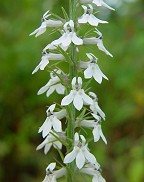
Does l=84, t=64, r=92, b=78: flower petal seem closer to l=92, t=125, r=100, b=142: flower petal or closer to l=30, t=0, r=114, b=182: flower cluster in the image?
l=30, t=0, r=114, b=182: flower cluster

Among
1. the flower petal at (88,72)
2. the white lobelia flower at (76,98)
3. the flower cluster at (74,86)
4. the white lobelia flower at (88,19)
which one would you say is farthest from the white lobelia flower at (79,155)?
the white lobelia flower at (88,19)

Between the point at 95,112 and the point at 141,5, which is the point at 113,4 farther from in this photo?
the point at 95,112

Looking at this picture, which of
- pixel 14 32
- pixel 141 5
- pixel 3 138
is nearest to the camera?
pixel 3 138

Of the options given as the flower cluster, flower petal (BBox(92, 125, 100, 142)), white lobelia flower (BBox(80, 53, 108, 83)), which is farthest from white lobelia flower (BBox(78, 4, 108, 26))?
flower petal (BBox(92, 125, 100, 142))

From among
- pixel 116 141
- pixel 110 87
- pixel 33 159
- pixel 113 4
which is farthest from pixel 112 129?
pixel 113 4

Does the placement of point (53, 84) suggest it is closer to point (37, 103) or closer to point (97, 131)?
point (97, 131)

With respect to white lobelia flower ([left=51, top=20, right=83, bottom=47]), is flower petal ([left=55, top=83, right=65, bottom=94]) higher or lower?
lower
